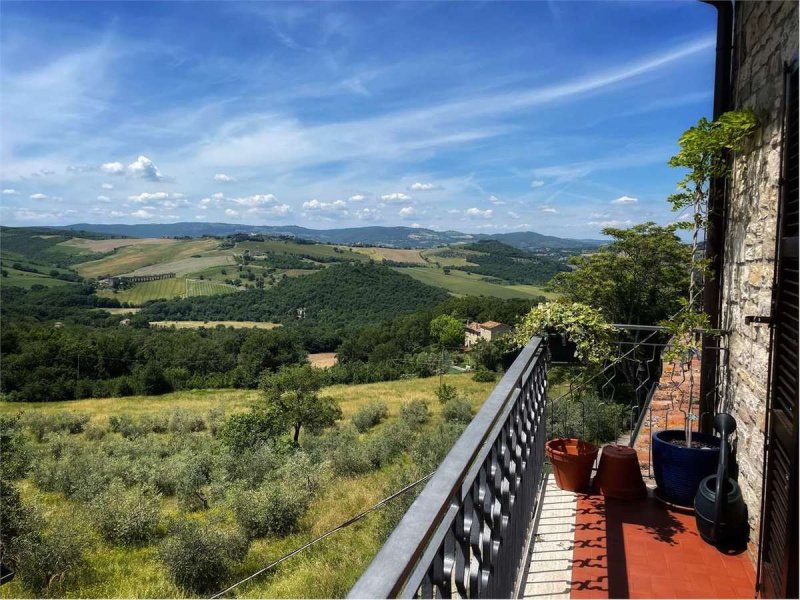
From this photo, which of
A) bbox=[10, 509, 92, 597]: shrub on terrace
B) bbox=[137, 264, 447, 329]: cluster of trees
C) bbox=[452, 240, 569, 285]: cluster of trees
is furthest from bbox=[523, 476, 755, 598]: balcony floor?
bbox=[452, 240, 569, 285]: cluster of trees

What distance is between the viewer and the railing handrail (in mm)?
805

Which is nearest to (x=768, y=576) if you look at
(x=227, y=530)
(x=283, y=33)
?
(x=283, y=33)

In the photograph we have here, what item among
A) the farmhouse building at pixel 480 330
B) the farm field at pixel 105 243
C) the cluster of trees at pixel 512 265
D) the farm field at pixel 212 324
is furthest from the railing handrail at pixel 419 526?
the farm field at pixel 105 243

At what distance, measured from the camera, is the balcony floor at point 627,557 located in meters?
2.57

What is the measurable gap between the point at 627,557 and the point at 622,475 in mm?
749

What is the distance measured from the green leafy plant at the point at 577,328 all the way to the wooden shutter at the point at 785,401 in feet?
4.20

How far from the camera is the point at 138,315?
73125 millimetres

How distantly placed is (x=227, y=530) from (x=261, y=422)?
943 centimetres

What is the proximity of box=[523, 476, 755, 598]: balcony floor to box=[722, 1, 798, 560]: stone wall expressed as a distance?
26 cm

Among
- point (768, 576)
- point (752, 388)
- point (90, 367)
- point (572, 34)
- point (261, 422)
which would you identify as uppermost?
point (572, 34)

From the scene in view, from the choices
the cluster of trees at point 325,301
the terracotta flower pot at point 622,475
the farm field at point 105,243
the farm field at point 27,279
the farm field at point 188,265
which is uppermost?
the farm field at point 105,243

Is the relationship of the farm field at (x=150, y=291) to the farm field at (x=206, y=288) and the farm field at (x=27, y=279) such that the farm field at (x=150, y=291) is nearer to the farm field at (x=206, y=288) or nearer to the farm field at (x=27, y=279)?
the farm field at (x=206, y=288)

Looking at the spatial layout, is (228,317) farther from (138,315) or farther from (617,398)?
(617,398)

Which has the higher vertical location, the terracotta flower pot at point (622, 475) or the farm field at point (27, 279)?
the terracotta flower pot at point (622, 475)
